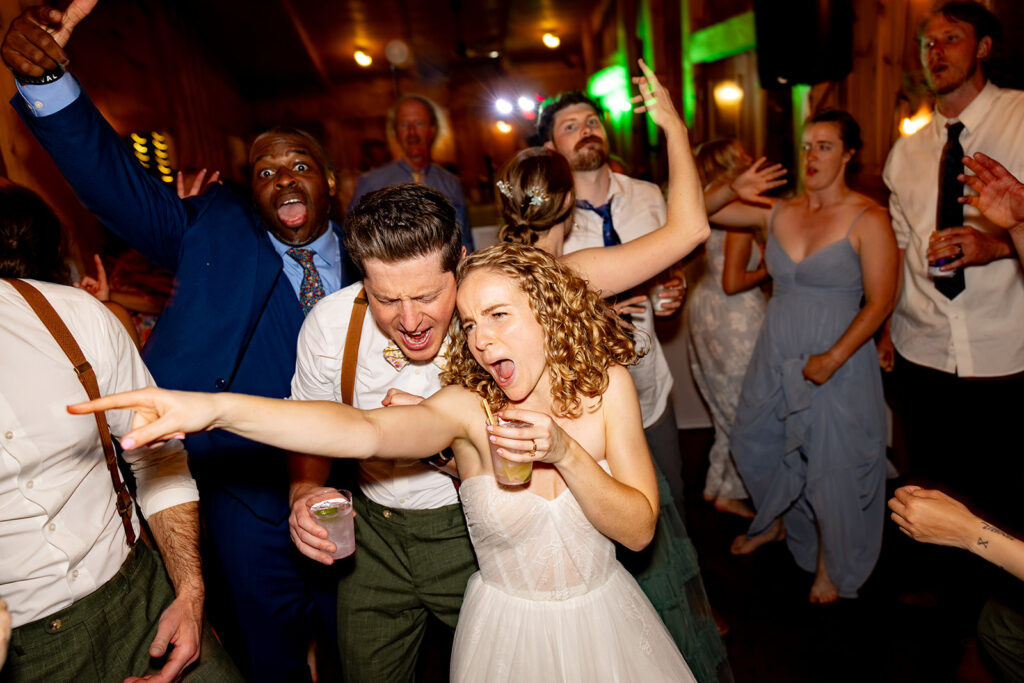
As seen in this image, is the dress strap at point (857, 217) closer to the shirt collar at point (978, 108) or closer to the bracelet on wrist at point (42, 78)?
the shirt collar at point (978, 108)

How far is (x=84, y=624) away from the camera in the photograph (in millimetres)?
1393

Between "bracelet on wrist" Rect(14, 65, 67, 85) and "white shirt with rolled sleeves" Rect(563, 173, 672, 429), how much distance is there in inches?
58.5

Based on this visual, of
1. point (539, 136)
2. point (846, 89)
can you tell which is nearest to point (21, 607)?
point (539, 136)

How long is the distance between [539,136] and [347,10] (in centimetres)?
810

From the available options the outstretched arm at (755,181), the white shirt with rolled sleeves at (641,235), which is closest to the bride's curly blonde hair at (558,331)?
the white shirt with rolled sleeves at (641,235)

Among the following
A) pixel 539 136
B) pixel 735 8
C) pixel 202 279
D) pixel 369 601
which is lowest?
pixel 369 601

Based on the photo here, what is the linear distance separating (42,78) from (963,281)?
3061 mm

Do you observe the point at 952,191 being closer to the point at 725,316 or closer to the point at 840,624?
the point at 725,316

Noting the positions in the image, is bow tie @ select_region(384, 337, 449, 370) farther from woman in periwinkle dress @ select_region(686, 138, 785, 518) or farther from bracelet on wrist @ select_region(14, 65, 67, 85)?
woman in periwinkle dress @ select_region(686, 138, 785, 518)

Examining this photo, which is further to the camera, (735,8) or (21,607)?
(735,8)

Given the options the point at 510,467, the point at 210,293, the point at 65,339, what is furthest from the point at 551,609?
the point at 210,293

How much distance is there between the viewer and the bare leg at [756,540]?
318 centimetres

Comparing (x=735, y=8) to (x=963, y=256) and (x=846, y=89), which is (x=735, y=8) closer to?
(x=846, y=89)

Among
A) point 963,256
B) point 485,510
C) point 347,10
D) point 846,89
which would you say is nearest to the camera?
point 485,510
